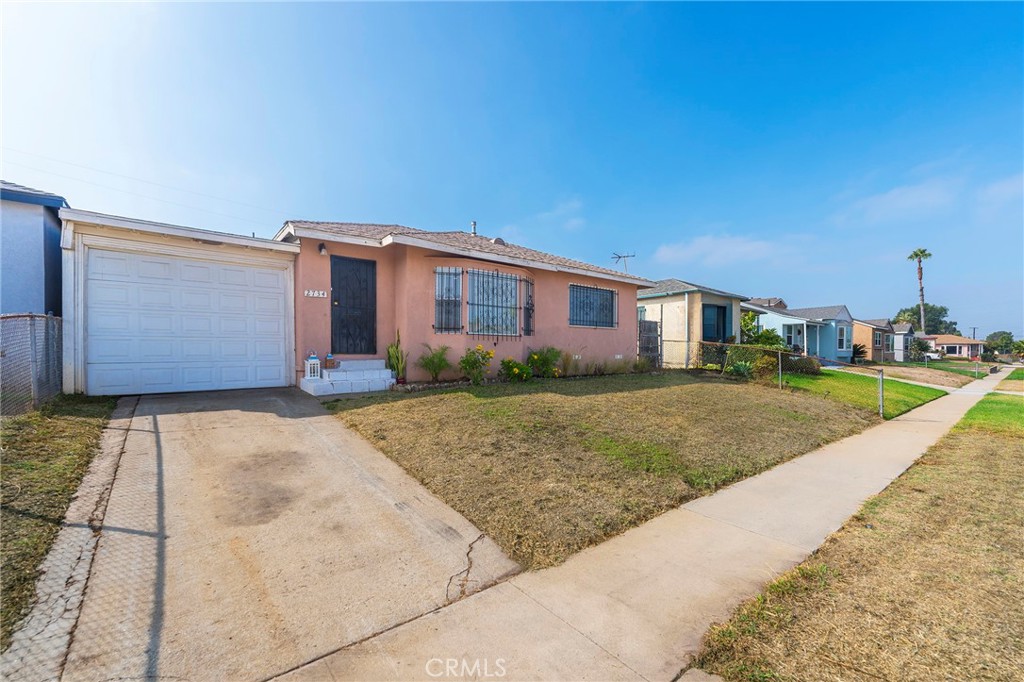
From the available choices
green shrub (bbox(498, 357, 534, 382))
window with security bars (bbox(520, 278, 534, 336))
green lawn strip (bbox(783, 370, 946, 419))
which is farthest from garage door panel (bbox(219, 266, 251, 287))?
green lawn strip (bbox(783, 370, 946, 419))

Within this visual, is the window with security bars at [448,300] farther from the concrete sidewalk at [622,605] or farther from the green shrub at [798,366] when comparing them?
the green shrub at [798,366]

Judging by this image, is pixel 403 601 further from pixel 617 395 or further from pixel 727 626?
pixel 617 395

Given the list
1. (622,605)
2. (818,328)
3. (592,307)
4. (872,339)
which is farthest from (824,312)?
(622,605)

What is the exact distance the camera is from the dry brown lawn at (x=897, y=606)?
200 centimetres

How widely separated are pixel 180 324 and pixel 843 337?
36596mm

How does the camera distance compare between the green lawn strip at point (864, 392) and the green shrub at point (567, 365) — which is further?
the green shrub at point (567, 365)

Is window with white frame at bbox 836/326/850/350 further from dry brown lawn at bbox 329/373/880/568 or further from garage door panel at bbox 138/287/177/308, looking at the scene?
garage door panel at bbox 138/287/177/308

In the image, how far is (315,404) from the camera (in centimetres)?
693

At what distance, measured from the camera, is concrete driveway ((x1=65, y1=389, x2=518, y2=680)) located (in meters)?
2.06

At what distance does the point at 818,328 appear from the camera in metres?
27.8

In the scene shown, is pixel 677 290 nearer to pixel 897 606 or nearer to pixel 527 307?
pixel 527 307

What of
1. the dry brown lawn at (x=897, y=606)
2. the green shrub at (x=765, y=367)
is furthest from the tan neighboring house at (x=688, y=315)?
the dry brown lawn at (x=897, y=606)

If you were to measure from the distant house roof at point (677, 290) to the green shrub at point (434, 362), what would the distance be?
35.9ft

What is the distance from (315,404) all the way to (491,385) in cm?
350
